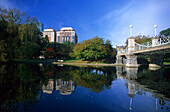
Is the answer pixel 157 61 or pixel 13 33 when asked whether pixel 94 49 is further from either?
pixel 13 33

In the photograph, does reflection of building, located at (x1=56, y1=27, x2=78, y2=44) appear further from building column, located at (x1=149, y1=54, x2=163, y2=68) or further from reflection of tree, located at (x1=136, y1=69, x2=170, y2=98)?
reflection of tree, located at (x1=136, y1=69, x2=170, y2=98)

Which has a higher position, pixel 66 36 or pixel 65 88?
pixel 66 36

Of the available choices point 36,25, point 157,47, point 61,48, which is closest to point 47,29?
point 61,48

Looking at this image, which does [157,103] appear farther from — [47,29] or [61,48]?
[47,29]

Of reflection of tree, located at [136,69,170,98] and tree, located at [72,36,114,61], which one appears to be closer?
reflection of tree, located at [136,69,170,98]

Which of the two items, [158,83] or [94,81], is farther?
[94,81]

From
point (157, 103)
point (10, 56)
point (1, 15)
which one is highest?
point (1, 15)

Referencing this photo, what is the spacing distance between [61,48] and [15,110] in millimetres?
54442

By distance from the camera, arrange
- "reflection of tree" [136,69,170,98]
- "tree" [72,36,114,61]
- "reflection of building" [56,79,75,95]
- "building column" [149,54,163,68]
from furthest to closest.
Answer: "tree" [72,36,114,61], "building column" [149,54,163,68], "reflection of tree" [136,69,170,98], "reflection of building" [56,79,75,95]

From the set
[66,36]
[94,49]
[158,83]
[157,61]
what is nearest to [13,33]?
[94,49]

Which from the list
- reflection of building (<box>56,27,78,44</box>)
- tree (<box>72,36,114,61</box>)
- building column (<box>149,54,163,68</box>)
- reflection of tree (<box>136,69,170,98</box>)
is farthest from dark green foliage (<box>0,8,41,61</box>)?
reflection of building (<box>56,27,78,44</box>)

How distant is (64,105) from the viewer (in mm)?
3689

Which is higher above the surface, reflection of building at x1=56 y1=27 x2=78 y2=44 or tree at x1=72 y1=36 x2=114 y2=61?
reflection of building at x1=56 y1=27 x2=78 y2=44

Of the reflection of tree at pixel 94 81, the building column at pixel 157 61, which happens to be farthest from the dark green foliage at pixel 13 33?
the building column at pixel 157 61
